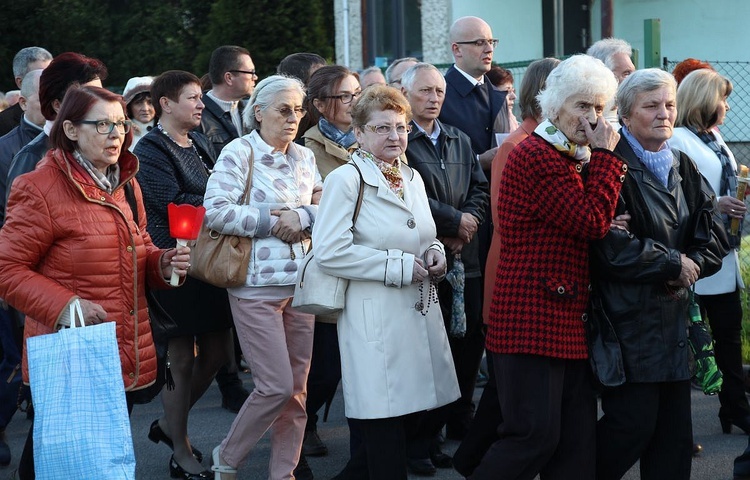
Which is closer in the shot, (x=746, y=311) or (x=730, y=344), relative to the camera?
(x=730, y=344)

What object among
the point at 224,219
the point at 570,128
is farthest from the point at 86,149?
the point at 570,128

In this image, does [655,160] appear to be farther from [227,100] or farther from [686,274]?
[227,100]

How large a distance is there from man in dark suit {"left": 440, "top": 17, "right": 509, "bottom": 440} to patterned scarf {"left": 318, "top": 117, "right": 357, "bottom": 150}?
0.97 meters

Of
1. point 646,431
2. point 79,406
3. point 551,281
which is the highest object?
point 551,281

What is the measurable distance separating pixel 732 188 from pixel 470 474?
2412mm

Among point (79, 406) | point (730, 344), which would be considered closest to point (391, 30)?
point (730, 344)

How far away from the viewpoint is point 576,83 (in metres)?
4.66

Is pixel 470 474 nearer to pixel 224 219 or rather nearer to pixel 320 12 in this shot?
pixel 224 219

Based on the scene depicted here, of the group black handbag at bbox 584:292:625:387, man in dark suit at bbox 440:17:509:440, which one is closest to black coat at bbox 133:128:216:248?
man in dark suit at bbox 440:17:509:440

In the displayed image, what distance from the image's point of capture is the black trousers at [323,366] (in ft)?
20.7

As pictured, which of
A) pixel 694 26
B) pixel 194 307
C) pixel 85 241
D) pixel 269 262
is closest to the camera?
pixel 85 241

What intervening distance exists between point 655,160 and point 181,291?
107 inches

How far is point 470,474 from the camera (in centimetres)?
545

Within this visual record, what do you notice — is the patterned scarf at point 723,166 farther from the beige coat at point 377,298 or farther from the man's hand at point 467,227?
the beige coat at point 377,298
